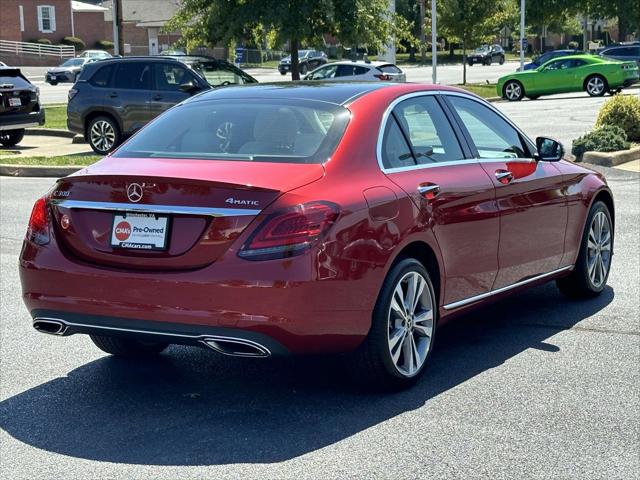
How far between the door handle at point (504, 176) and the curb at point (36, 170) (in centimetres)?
1172

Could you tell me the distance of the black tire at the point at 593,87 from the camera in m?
38.4

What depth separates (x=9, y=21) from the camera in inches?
3287

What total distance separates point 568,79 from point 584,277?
31.5m

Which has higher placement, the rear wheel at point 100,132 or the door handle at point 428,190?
the door handle at point 428,190

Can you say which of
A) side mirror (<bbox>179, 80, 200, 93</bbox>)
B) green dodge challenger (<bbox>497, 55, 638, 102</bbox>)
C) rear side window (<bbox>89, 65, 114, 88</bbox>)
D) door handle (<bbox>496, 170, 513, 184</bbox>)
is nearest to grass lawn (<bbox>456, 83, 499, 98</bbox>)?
green dodge challenger (<bbox>497, 55, 638, 102</bbox>)

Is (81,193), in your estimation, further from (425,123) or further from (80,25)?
(80,25)

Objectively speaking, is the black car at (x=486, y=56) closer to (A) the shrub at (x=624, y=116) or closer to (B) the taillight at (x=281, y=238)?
(A) the shrub at (x=624, y=116)

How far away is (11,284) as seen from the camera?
9039mm

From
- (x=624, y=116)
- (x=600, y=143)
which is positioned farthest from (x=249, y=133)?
(x=624, y=116)

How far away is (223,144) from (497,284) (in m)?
2.00

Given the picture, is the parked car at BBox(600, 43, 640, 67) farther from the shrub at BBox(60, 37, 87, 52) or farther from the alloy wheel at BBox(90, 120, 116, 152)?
the shrub at BBox(60, 37, 87, 52)

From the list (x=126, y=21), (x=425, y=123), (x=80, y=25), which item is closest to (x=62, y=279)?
(x=425, y=123)

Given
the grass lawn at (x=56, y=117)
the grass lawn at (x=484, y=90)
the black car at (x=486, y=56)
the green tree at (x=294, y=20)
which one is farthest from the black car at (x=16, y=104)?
the black car at (x=486, y=56)

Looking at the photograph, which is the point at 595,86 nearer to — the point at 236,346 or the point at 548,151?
the point at 548,151
